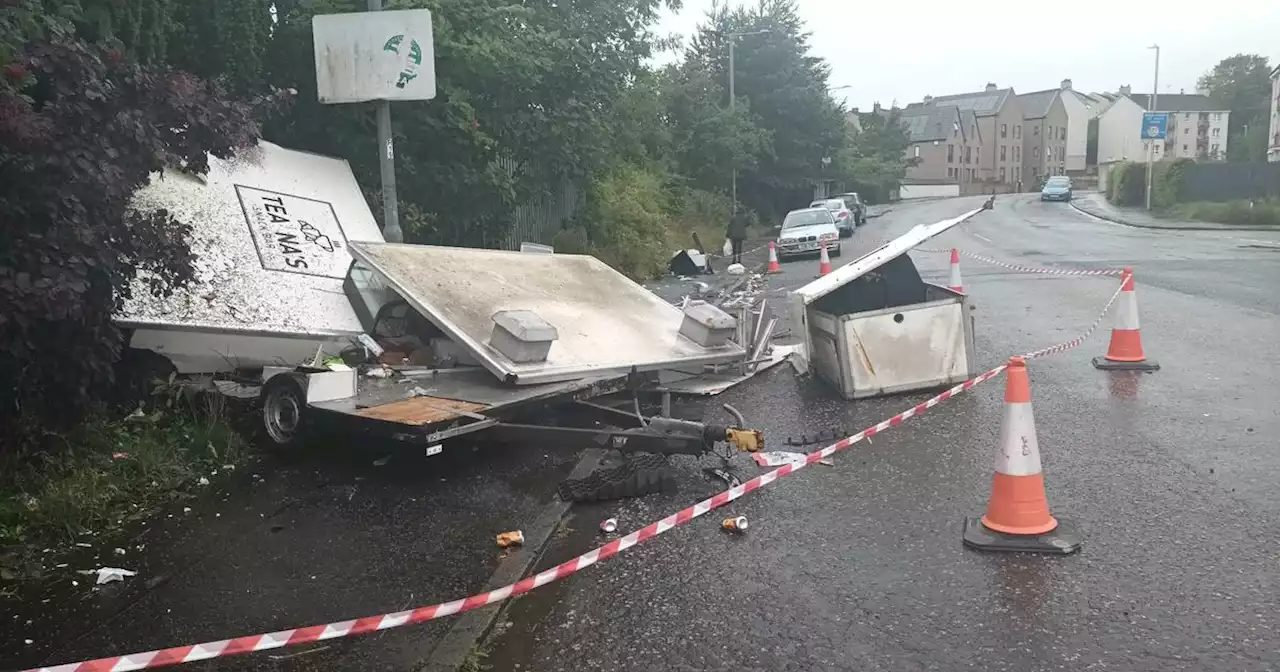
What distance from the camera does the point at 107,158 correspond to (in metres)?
5.22

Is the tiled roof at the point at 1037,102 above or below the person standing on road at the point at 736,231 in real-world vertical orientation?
above

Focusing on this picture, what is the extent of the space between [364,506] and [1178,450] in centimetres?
513

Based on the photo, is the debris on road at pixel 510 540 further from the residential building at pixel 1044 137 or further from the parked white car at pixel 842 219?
the residential building at pixel 1044 137

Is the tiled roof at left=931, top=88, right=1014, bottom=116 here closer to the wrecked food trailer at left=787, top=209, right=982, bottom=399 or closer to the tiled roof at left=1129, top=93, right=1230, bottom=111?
the tiled roof at left=1129, top=93, right=1230, bottom=111

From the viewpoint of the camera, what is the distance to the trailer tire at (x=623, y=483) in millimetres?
5617

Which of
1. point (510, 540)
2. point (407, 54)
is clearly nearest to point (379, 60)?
point (407, 54)

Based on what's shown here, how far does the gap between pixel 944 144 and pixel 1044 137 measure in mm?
17994

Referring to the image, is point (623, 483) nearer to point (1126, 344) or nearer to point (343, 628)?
point (343, 628)

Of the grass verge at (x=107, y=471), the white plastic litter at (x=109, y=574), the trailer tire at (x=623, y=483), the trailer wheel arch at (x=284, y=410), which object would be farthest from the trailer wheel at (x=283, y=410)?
the trailer tire at (x=623, y=483)

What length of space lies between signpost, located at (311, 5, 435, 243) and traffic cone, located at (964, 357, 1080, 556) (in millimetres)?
6251

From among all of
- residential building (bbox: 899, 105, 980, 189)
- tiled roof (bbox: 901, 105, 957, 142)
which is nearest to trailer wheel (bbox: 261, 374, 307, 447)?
residential building (bbox: 899, 105, 980, 189)

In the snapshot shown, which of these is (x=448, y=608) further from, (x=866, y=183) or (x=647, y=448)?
(x=866, y=183)

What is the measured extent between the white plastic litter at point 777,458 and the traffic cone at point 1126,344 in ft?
13.2

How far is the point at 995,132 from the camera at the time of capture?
115m
